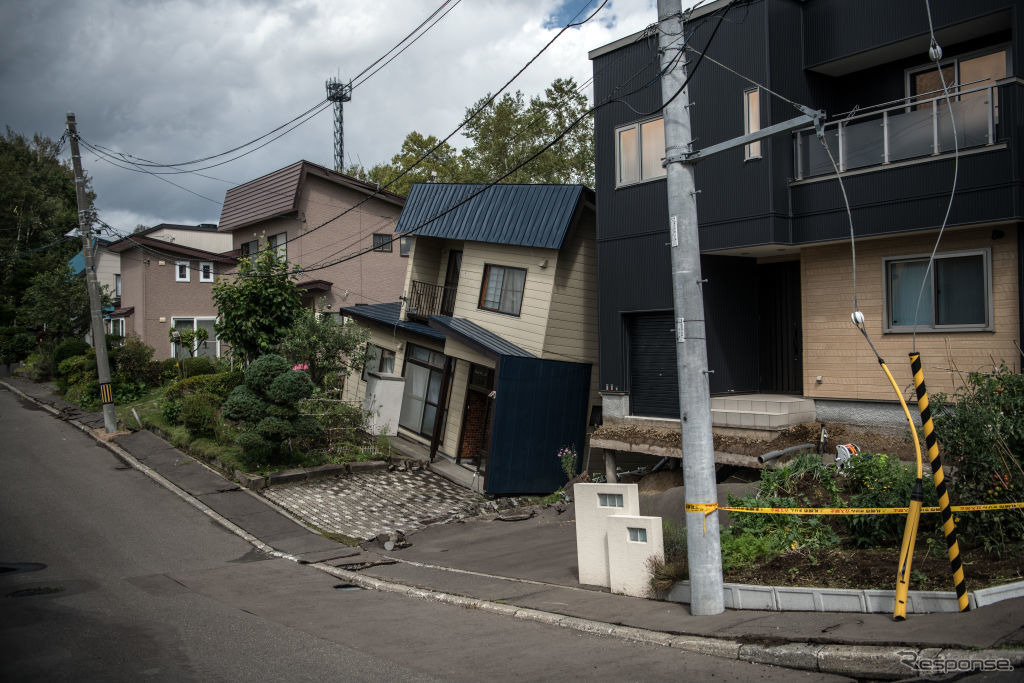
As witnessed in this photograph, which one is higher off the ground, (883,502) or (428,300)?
(428,300)

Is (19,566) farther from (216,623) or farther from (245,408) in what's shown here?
(245,408)

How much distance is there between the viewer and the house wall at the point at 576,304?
18.3 metres

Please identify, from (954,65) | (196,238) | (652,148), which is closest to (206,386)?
(652,148)

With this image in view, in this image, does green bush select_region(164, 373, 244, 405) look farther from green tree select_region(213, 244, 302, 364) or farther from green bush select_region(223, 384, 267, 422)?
green bush select_region(223, 384, 267, 422)

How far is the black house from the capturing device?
462 inches

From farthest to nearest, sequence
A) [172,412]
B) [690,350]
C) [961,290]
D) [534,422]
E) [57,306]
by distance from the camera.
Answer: [57,306] < [172,412] < [534,422] < [961,290] < [690,350]

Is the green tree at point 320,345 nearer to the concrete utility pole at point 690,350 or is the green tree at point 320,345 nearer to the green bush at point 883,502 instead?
the concrete utility pole at point 690,350

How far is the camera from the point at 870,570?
7977 mm

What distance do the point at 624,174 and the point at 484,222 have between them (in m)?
4.77

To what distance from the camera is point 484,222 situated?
1988 cm

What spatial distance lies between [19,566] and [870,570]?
1165 cm

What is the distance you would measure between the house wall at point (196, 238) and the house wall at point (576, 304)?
28208mm

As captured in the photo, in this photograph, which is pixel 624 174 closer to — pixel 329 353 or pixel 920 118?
pixel 920 118

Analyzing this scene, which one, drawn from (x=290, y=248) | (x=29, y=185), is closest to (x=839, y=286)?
(x=290, y=248)
